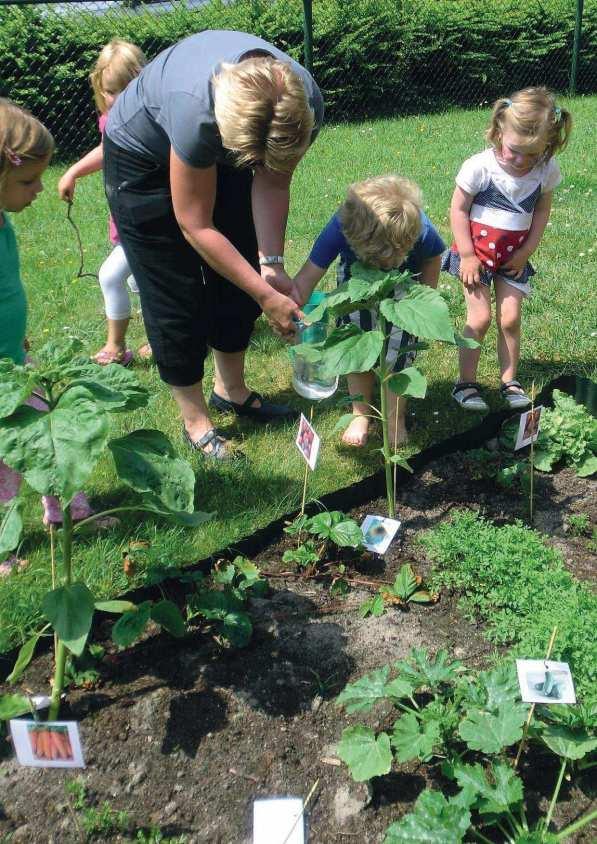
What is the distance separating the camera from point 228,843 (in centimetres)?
171

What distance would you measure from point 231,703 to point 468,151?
7410 mm

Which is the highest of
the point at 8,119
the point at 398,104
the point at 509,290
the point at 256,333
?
the point at 8,119

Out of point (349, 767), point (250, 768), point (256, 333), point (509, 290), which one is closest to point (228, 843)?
point (250, 768)

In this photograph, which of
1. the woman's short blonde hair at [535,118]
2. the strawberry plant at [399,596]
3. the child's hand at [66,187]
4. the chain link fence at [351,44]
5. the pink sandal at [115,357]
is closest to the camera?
the strawberry plant at [399,596]

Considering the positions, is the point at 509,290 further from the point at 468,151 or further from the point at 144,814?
the point at 468,151

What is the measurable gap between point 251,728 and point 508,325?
202cm

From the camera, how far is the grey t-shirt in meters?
2.22

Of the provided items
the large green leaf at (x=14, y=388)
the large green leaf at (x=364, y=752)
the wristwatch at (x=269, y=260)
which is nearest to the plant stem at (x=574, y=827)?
the large green leaf at (x=364, y=752)

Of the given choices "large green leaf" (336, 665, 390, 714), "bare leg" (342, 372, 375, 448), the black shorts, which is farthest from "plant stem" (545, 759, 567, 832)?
the black shorts

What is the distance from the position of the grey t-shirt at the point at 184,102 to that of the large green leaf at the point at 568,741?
1769mm

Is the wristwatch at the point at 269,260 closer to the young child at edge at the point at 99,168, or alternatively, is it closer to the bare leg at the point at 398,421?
the bare leg at the point at 398,421

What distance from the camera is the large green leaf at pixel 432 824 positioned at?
5.02ft

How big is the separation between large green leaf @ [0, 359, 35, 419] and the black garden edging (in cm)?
84

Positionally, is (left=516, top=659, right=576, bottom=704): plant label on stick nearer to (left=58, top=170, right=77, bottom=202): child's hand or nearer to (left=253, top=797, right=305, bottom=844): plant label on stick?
(left=253, top=797, right=305, bottom=844): plant label on stick
